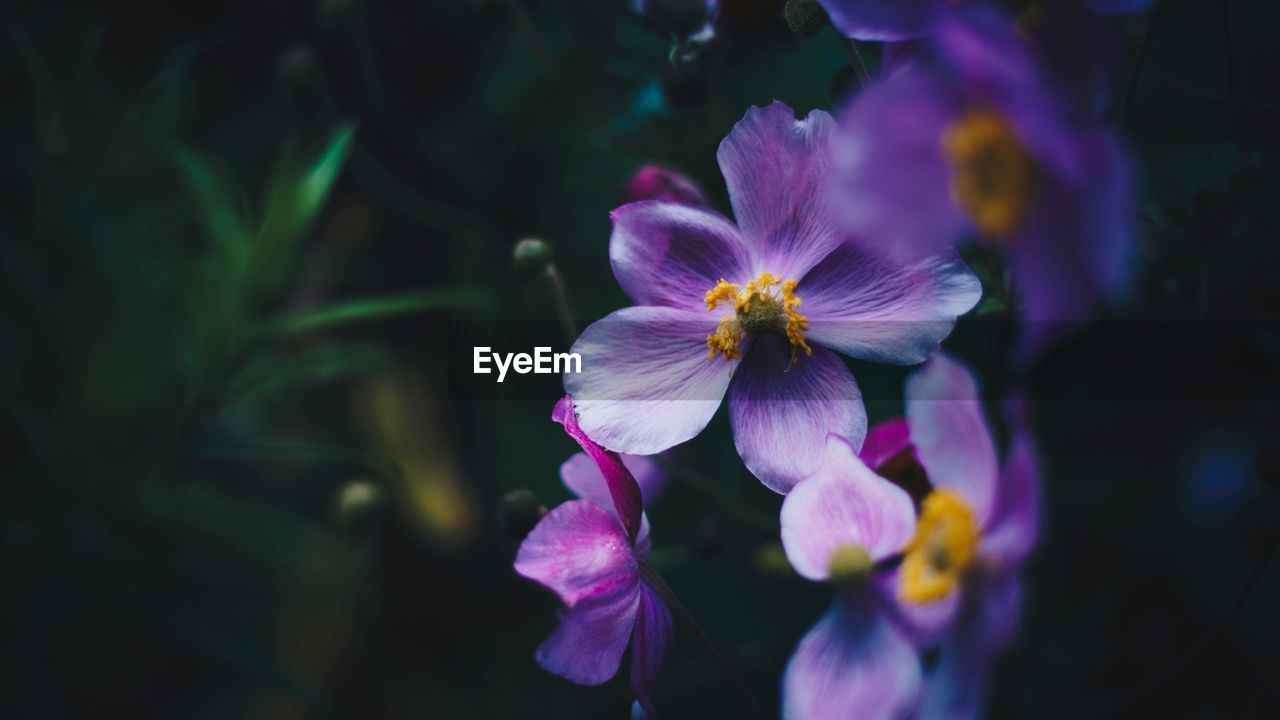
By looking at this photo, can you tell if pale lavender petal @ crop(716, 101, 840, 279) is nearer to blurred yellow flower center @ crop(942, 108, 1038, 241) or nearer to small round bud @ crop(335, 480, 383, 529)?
blurred yellow flower center @ crop(942, 108, 1038, 241)

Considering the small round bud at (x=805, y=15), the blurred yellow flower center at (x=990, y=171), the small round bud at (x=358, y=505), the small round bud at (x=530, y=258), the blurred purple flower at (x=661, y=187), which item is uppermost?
the small round bud at (x=805, y=15)

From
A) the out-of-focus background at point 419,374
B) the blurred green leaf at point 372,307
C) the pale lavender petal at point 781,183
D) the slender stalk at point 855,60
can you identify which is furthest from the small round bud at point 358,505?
the slender stalk at point 855,60

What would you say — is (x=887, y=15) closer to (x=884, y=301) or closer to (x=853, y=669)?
(x=884, y=301)

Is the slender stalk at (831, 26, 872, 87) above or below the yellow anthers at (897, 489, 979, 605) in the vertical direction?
above

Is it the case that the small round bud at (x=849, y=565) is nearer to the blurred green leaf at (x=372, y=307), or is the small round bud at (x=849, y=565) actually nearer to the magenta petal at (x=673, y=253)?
the magenta petal at (x=673, y=253)

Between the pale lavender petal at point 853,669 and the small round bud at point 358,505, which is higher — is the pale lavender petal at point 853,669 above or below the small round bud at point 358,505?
above

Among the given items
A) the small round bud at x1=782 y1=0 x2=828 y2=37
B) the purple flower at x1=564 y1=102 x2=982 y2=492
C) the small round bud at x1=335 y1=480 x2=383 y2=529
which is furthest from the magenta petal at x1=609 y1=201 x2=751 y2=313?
the small round bud at x1=335 y1=480 x2=383 y2=529

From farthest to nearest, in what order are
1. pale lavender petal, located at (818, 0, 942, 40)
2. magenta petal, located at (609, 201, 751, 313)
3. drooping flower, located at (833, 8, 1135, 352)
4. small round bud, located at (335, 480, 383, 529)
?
small round bud, located at (335, 480, 383, 529) < magenta petal, located at (609, 201, 751, 313) < pale lavender petal, located at (818, 0, 942, 40) < drooping flower, located at (833, 8, 1135, 352)
